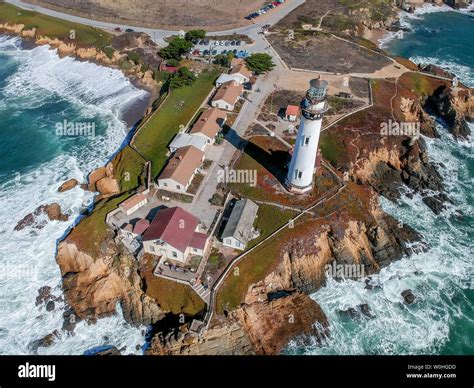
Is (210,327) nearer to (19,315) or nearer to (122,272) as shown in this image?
(122,272)

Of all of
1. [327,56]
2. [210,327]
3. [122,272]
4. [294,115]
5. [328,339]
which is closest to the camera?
[210,327]

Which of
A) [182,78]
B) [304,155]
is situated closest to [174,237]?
[304,155]

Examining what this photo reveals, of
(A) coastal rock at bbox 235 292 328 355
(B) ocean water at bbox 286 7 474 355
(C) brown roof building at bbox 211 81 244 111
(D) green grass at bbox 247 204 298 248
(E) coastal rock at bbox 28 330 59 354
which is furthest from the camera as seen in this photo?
(C) brown roof building at bbox 211 81 244 111

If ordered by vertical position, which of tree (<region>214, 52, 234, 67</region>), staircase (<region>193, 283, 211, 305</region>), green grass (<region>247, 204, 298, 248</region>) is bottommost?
staircase (<region>193, 283, 211, 305</region>)

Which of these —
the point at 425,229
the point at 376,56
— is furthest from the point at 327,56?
the point at 425,229

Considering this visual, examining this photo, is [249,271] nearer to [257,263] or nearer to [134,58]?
[257,263]

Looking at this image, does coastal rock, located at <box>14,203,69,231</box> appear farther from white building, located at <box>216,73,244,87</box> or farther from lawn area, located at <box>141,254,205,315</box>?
white building, located at <box>216,73,244,87</box>

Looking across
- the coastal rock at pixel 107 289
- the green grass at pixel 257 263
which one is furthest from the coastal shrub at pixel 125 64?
the green grass at pixel 257 263

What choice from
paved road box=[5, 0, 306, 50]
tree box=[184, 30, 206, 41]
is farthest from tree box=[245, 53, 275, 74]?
tree box=[184, 30, 206, 41]

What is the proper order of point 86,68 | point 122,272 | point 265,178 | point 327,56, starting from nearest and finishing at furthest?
point 122,272, point 265,178, point 327,56, point 86,68
